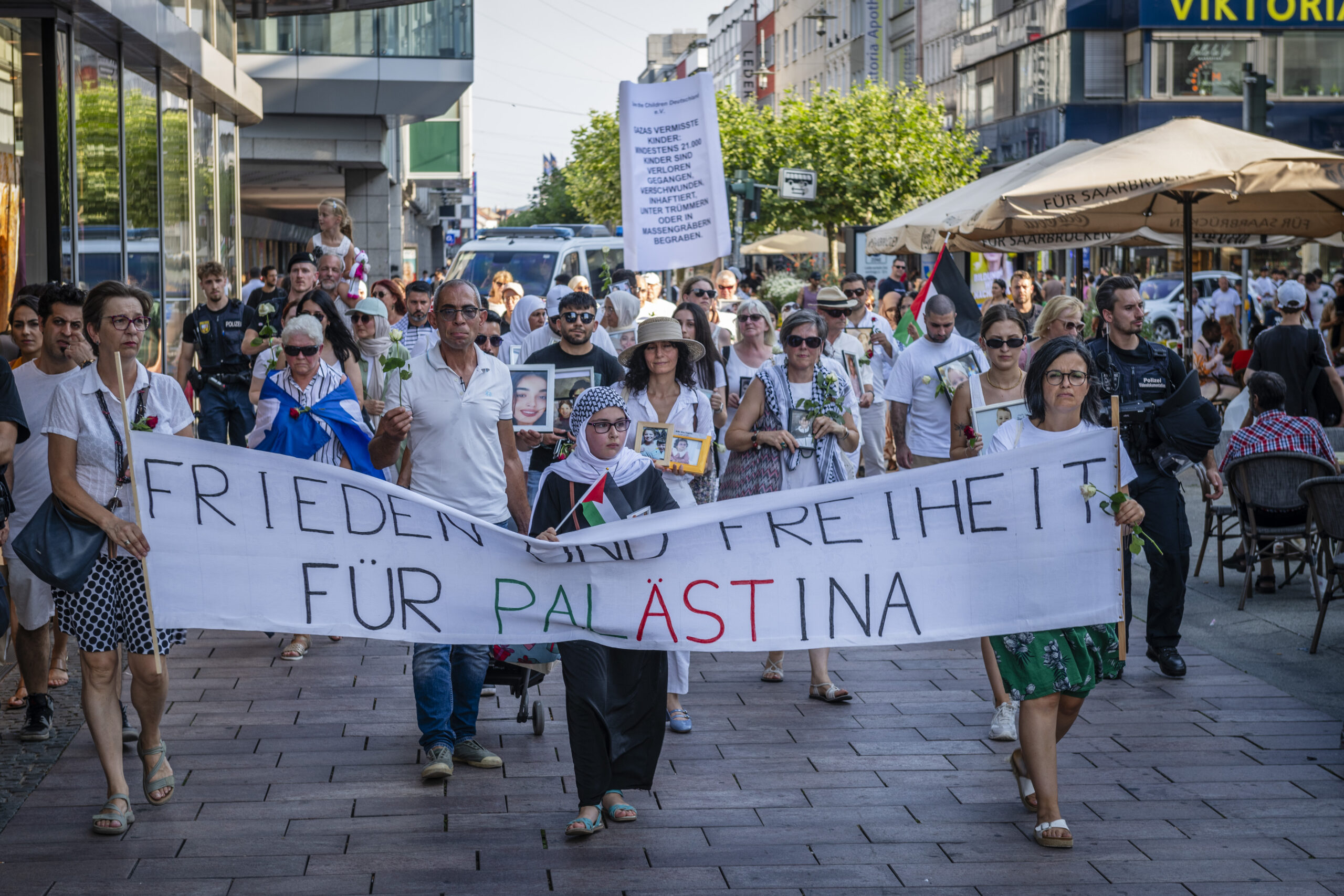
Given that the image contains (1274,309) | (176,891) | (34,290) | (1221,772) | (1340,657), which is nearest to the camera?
(176,891)

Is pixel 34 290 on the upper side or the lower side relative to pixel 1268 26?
lower

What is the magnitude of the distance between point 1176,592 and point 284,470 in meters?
4.64

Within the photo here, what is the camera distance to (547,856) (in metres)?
5.32

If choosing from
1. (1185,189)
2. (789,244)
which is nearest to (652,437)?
(1185,189)

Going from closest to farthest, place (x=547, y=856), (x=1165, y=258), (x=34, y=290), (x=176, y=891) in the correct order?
(x=176, y=891) → (x=547, y=856) → (x=34, y=290) → (x=1165, y=258)

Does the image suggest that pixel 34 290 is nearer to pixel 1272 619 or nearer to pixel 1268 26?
pixel 1272 619

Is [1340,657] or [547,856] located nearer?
[547,856]

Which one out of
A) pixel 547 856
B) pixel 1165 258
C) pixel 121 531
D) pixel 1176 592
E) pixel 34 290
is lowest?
pixel 547 856

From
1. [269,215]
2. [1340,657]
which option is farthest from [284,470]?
[269,215]

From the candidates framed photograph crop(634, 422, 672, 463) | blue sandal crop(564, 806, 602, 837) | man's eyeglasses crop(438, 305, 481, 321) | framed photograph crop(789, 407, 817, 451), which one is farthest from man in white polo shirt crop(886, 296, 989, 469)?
blue sandal crop(564, 806, 602, 837)

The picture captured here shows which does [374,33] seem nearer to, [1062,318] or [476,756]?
[1062,318]

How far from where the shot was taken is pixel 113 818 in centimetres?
550

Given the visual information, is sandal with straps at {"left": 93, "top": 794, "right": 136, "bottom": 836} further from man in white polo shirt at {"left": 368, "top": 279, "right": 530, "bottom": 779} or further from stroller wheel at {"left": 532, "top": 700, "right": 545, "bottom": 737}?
stroller wheel at {"left": 532, "top": 700, "right": 545, "bottom": 737}

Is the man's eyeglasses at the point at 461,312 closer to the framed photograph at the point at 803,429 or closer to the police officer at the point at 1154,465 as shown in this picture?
the framed photograph at the point at 803,429
